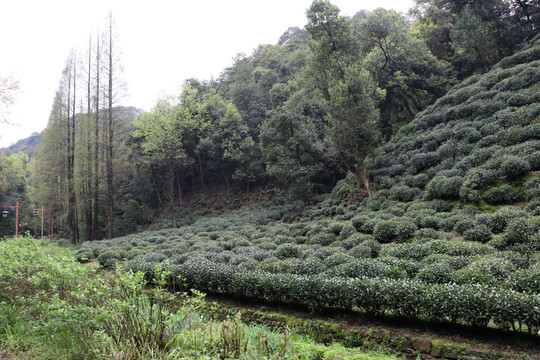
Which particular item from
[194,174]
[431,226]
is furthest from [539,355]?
[194,174]

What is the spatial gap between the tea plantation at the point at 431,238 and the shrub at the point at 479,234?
0.08ft

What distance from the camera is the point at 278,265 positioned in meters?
6.94

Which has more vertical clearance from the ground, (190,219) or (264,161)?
(264,161)

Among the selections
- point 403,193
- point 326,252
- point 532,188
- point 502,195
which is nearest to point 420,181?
point 403,193

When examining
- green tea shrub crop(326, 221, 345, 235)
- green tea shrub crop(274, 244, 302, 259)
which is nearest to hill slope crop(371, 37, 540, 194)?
green tea shrub crop(326, 221, 345, 235)

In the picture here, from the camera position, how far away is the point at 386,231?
9148 millimetres

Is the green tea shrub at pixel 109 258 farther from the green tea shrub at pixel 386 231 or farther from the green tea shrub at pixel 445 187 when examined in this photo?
the green tea shrub at pixel 445 187

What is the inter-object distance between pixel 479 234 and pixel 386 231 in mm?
2477

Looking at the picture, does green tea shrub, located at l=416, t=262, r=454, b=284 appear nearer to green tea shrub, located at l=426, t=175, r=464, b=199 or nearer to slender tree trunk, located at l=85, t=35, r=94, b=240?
green tea shrub, located at l=426, t=175, r=464, b=199

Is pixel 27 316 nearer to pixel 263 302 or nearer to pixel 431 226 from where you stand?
pixel 263 302

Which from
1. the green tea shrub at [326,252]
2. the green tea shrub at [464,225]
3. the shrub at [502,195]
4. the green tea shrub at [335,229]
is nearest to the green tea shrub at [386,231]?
the green tea shrub at [326,252]

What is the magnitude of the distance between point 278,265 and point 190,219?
64.3 ft

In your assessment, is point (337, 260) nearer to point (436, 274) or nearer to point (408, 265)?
point (408, 265)

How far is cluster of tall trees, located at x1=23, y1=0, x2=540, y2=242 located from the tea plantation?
3.03m
